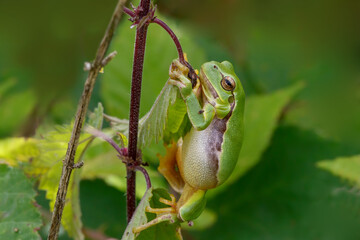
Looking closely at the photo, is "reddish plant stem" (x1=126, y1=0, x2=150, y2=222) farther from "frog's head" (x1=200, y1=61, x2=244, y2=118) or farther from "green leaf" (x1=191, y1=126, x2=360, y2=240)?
"green leaf" (x1=191, y1=126, x2=360, y2=240)

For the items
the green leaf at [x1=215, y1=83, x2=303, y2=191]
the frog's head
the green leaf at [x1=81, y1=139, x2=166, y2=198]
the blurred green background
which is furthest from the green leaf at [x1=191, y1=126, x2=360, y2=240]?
the frog's head

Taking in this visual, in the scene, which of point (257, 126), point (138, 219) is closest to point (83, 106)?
point (138, 219)

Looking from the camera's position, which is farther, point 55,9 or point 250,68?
point 250,68

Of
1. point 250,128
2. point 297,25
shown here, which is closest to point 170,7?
point 297,25

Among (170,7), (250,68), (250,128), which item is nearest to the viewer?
(250,128)

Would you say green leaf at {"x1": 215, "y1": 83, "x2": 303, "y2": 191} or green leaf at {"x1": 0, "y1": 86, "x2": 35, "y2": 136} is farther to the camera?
green leaf at {"x1": 0, "y1": 86, "x2": 35, "y2": 136}

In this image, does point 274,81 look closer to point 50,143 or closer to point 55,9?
point 55,9
